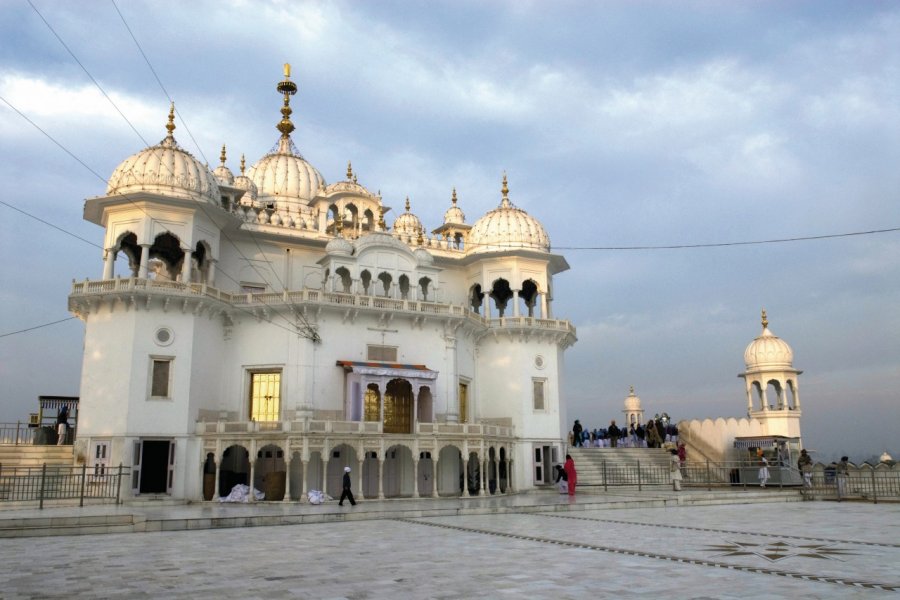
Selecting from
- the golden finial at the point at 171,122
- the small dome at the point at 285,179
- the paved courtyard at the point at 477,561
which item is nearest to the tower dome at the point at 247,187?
the small dome at the point at 285,179

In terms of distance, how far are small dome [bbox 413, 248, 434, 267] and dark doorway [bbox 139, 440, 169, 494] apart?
1338 cm

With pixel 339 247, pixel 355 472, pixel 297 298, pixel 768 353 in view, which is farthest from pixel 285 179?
pixel 768 353

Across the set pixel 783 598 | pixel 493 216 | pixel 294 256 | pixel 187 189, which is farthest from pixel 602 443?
pixel 783 598

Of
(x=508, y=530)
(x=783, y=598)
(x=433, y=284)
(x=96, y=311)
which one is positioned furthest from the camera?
(x=433, y=284)

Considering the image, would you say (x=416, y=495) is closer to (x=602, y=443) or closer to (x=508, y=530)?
(x=508, y=530)

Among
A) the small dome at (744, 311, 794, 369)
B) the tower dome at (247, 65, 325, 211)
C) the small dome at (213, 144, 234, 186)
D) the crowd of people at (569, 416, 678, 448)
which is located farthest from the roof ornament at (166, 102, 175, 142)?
the small dome at (744, 311, 794, 369)

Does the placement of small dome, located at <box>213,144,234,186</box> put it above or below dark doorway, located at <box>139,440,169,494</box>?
above

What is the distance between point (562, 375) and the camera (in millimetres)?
A: 39281

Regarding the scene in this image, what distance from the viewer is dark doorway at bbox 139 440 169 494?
2872cm

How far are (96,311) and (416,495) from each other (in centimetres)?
1427

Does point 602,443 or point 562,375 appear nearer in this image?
point 562,375

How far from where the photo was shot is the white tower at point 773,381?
43.7m

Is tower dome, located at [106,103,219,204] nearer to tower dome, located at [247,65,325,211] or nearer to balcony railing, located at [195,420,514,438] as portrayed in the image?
balcony railing, located at [195,420,514,438]

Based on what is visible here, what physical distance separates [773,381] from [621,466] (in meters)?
13.4
